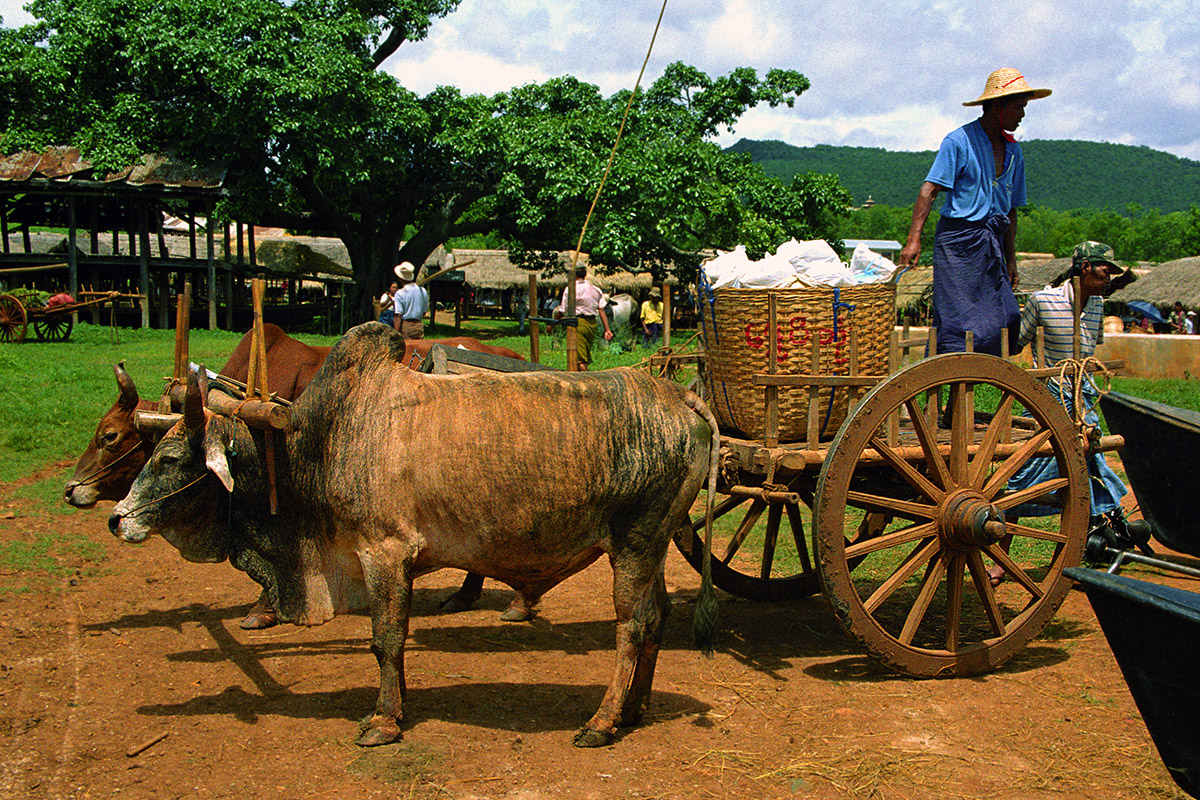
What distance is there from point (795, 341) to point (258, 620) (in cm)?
302

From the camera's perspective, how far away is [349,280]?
2861cm

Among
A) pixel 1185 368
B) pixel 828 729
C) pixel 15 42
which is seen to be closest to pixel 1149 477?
pixel 828 729

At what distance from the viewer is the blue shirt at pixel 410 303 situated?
884 cm

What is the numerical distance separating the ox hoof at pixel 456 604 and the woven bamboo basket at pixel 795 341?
77.8 inches

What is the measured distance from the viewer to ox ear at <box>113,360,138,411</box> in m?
4.30

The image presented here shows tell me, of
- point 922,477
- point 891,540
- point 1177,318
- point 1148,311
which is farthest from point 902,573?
point 1177,318

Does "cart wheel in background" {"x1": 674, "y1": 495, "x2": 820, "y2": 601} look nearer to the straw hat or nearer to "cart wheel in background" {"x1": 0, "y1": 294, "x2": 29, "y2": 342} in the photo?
the straw hat

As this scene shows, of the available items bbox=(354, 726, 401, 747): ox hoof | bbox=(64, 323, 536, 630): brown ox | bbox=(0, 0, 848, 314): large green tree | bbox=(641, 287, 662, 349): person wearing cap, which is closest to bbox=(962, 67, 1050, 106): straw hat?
bbox=(64, 323, 536, 630): brown ox

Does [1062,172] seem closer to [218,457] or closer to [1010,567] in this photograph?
[1010,567]

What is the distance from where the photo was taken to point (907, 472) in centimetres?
402

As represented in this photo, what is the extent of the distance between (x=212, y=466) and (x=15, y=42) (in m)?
20.6

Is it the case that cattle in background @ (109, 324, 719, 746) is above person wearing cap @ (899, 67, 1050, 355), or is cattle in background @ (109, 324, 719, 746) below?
below

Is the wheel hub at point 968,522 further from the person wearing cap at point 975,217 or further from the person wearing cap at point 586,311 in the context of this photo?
the person wearing cap at point 586,311

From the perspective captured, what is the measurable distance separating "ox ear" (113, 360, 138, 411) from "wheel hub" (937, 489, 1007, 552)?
3693mm
